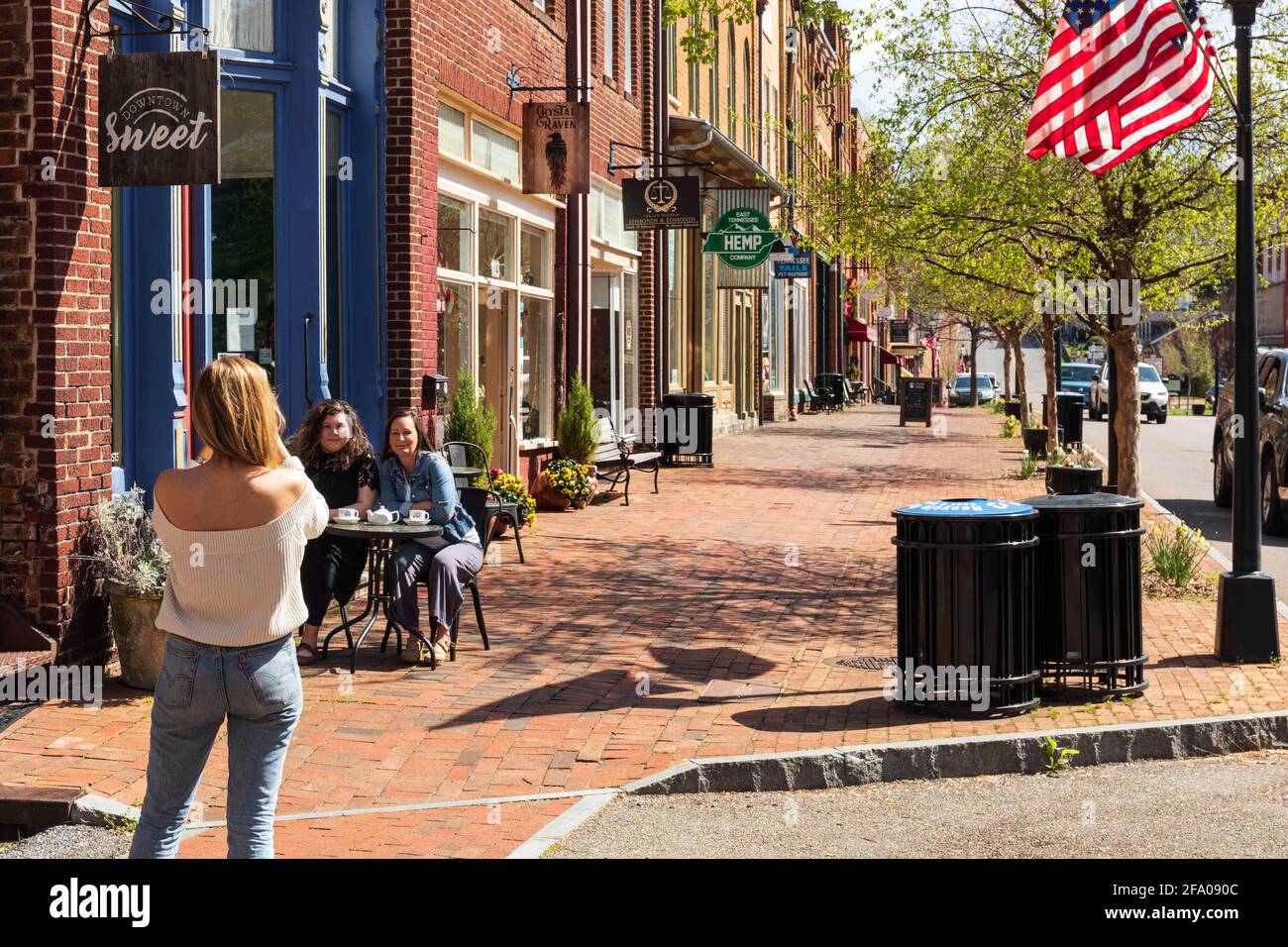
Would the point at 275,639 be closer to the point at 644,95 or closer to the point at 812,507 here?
the point at 812,507

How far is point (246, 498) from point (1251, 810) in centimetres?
401

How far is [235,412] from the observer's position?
4.21 metres

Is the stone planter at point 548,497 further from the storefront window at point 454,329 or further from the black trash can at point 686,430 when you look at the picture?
the black trash can at point 686,430

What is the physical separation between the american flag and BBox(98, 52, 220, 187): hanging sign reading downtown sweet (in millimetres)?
5911

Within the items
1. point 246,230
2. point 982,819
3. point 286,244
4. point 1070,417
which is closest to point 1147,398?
point 1070,417

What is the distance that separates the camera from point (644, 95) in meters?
22.1

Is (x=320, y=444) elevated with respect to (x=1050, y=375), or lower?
lower

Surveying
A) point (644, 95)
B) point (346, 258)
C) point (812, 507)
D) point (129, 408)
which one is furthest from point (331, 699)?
point (644, 95)

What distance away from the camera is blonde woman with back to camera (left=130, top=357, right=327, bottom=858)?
4.26 metres

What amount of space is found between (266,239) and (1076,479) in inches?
247

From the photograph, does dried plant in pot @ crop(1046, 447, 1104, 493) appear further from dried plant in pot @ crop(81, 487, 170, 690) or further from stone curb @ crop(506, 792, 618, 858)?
dried plant in pot @ crop(81, 487, 170, 690)

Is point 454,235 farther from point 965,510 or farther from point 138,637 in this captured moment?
point 965,510

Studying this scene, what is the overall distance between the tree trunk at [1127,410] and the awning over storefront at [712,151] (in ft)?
29.3

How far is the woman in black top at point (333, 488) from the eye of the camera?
862cm
